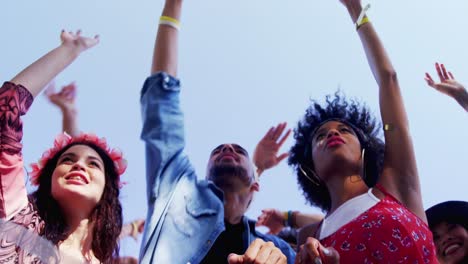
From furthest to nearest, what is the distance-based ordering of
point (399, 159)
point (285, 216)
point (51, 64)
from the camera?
point (285, 216) → point (399, 159) → point (51, 64)

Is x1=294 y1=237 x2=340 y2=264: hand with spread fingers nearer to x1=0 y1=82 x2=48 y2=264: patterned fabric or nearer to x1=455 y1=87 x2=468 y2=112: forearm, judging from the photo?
x1=0 y1=82 x2=48 y2=264: patterned fabric

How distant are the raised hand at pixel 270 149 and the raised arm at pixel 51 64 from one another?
6.02ft

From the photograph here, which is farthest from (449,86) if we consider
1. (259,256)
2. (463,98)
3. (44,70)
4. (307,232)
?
(259,256)

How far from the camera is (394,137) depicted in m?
3.64

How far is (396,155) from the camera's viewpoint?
361 centimetres

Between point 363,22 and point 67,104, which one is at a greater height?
point 67,104

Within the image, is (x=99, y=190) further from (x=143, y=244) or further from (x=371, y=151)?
(x=371, y=151)

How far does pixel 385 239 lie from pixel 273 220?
1.90 m

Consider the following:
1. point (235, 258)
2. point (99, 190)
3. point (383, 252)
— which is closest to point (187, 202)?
point (99, 190)

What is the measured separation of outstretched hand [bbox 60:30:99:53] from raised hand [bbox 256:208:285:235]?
190 cm

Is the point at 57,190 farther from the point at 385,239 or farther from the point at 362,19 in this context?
the point at 362,19

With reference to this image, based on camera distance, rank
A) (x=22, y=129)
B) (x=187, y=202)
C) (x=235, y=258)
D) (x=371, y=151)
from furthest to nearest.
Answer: (x=371, y=151) → (x=187, y=202) → (x=22, y=129) → (x=235, y=258)

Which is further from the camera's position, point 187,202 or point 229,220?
point 229,220

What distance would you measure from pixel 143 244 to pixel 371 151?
1.89m
